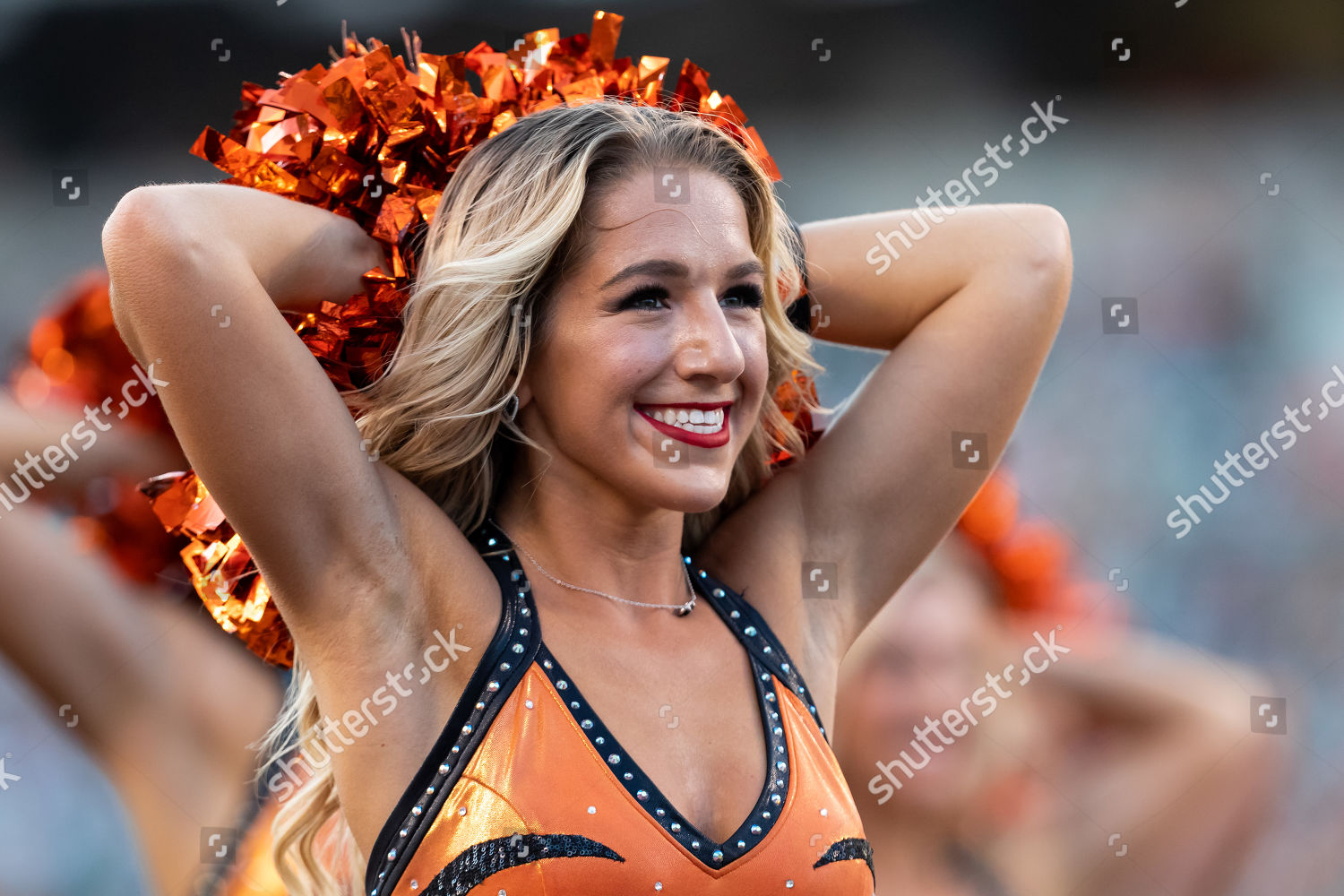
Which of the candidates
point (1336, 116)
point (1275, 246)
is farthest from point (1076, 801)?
point (1336, 116)

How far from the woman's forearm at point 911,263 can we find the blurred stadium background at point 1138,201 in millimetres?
3275

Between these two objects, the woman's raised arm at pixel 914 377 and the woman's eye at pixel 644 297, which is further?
the woman's raised arm at pixel 914 377

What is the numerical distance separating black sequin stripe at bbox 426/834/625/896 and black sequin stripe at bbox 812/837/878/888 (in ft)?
0.88

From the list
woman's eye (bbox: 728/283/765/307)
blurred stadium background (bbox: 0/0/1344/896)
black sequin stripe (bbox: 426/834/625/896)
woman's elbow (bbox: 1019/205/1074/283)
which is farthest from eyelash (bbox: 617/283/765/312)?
blurred stadium background (bbox: 0/0/1344/896)

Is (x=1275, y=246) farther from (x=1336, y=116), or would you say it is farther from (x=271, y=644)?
(x=271, y=644)

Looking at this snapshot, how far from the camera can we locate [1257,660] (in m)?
5.65

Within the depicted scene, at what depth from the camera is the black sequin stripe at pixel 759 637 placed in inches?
68.2

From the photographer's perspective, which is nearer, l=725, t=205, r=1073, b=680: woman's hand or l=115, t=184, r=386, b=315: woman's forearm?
l=115, t=184, r=386, b=315: woman's forearm

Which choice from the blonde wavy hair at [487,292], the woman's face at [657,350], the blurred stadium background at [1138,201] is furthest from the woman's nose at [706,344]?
the blurred stadium background at [1138,201]

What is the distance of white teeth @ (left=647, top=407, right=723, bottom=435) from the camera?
159 centimetres

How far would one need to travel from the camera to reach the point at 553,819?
1450 mm

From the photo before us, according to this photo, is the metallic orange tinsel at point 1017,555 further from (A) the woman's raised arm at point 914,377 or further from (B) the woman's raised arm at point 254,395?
(B) the woman's raised arm at point 254,395

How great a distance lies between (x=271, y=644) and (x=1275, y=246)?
586 centimetres

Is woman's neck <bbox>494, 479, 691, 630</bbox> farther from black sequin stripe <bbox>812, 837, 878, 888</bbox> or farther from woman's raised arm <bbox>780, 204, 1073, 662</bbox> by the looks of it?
black sequin stripe <bbox>812, 837, 878, 888</bbox>
